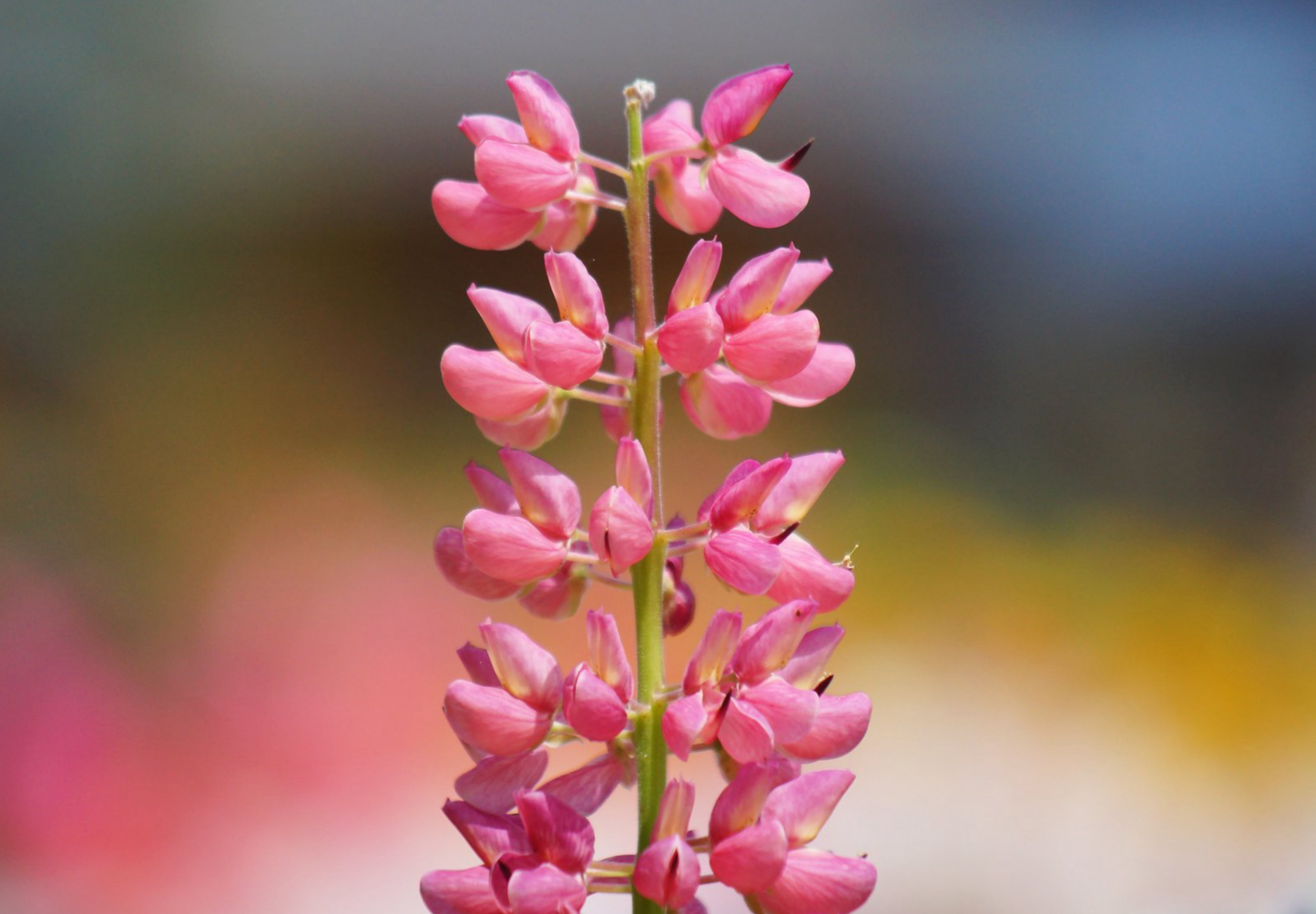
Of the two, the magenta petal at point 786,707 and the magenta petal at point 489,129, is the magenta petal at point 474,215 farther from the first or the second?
the magenta petal at point 786,707

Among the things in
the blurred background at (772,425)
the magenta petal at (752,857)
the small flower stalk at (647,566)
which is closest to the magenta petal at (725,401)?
the small flower stalk at (647,566)

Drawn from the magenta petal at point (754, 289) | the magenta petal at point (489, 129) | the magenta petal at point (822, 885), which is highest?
the magenta petal at point (489, 129)

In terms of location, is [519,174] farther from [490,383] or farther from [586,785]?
[586,785]

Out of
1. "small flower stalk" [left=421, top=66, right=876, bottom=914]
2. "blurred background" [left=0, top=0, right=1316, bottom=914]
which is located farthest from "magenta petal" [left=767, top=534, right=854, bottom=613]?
"blurred background" [left=0, top=0, right=1316, bottom=914]

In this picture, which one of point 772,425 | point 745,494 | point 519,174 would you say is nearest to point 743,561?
point 745,494

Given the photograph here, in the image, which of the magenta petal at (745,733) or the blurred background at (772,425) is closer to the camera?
the magenta petal at (745,733)

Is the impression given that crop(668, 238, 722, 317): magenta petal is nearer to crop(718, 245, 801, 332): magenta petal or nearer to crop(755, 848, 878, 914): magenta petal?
crop(718, 245, 801, 332): magenta petal
